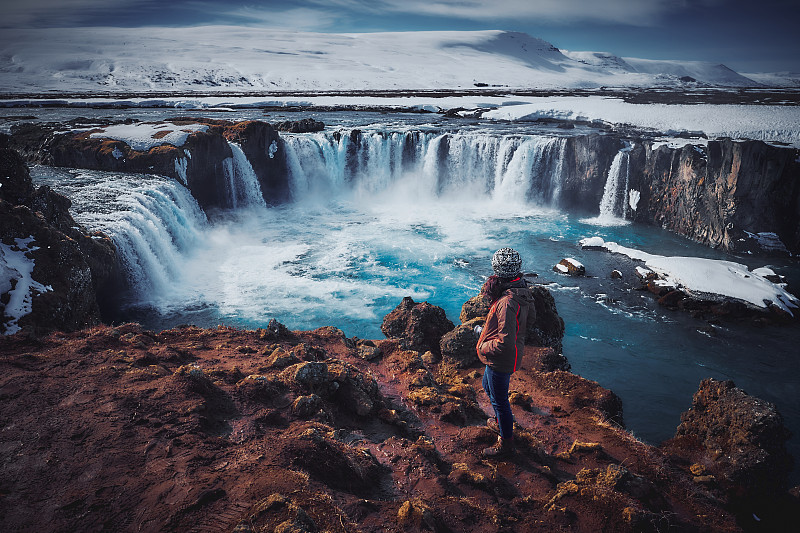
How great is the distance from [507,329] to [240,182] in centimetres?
2437

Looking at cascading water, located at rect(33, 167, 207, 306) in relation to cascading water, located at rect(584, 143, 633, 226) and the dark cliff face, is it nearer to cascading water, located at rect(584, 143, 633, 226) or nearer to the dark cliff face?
cascading water, located at rect(584, 143, 633, 226)

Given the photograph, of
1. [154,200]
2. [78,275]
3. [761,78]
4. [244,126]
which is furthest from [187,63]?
[761,78]

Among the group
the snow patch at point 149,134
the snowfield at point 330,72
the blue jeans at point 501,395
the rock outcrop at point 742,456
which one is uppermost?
the snowfield at point 330,72

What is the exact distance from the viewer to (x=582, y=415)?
6777 millimetres

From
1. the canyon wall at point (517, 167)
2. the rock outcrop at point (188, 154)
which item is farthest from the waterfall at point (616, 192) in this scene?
the rock outcrop at point (188, 154)

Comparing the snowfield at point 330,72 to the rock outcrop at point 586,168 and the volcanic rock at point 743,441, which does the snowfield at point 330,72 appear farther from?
the volcanic rock at point 743,441

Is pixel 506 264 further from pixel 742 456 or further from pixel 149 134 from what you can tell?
pixel 149 134

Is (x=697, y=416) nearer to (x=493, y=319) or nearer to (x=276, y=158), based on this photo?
(x=493, y=319)

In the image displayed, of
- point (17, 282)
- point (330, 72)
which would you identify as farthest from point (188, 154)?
point (330, 72)

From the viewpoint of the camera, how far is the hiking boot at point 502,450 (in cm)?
509

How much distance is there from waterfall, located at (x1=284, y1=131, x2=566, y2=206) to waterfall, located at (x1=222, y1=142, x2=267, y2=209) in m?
2.93

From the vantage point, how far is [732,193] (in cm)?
1981

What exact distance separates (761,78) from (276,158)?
219631 mm

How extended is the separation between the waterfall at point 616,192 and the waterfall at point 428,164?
2.98 m
